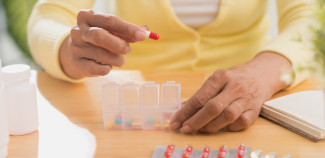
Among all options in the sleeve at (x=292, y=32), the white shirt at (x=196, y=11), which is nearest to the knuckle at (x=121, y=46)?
the sleeve at (x=292, y=32)

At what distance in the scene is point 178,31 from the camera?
1292 mm

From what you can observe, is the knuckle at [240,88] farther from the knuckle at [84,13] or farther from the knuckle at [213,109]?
the knuckle at [84,13]

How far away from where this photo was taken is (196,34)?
4.24ft

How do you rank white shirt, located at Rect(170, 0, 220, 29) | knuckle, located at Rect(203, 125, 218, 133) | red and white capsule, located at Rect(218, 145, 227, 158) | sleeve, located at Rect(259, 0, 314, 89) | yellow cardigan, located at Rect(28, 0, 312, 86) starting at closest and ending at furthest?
red and white capsule, located at Rect(218, 145, 227, 158), knuckle, located at Rect(203, 125, 218, 133), sleeve, located at Rect(259, 0, 314, 89), yellow cardigan, located at Rect(28, 0, 312, 86), white shirt, located at Rect(170, 0, 220, 29)

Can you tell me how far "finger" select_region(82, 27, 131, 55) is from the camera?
84 cm

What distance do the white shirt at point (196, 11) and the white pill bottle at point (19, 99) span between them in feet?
1.99

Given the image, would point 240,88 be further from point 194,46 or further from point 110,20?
point 194,46

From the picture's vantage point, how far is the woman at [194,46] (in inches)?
33.0

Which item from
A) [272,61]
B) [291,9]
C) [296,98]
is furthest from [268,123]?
→ [291,9]

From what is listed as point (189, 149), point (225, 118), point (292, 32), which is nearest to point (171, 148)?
point (189, 149)

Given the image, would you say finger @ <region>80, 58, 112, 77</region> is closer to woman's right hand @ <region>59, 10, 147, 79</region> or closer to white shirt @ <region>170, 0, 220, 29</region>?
woman's right hand @ <region>59, 10, 147, 79</region>

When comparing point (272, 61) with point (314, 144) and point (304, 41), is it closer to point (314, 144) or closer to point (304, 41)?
point (314, 144)

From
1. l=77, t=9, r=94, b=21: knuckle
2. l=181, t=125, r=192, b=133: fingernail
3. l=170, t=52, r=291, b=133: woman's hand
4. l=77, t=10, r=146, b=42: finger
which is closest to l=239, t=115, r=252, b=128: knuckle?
l=170, t=52, r=291, b=133: woman's hand

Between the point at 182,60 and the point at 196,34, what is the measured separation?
106mm
